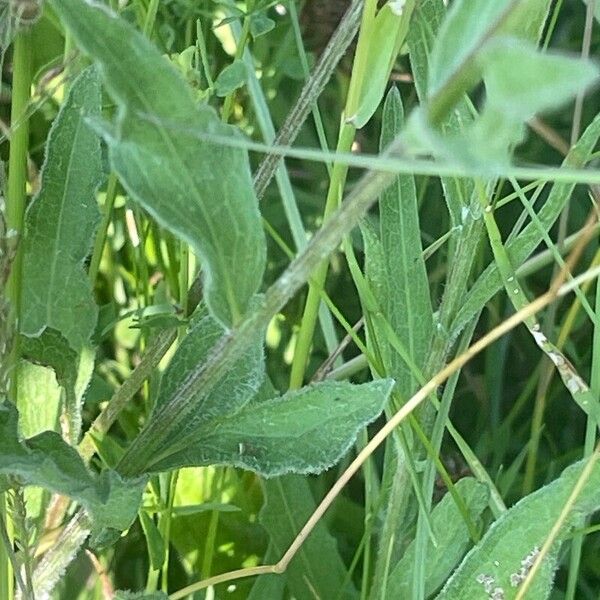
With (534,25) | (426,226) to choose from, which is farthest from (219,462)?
(426,226)

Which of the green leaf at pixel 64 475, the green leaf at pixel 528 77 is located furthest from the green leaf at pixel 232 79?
the green leaf at pixel 528 77

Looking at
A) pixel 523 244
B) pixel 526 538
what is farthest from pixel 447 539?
pixel 523 244

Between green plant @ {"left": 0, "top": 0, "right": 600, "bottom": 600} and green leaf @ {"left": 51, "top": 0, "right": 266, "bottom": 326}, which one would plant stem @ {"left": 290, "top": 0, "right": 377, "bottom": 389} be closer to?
green plant @ {"left": 0, "top": 0, "right": 600, "bottom": 600}

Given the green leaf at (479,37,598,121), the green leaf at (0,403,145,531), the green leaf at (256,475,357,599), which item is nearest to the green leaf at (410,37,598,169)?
the green leaf at (479,37,598,121)

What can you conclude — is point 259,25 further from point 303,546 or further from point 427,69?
point 303,546

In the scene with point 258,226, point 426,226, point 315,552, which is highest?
point 258,226

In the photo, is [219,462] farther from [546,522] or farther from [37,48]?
[37,48]
